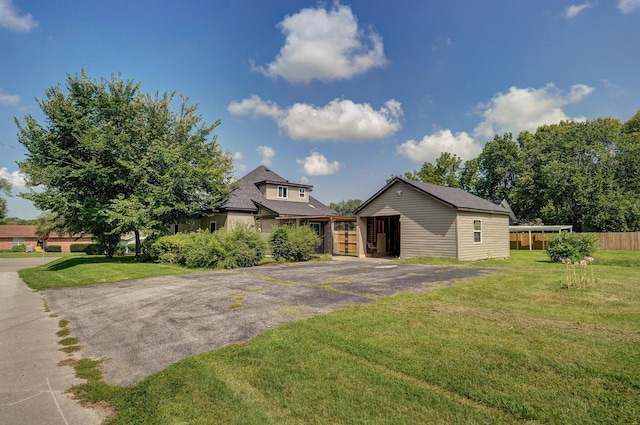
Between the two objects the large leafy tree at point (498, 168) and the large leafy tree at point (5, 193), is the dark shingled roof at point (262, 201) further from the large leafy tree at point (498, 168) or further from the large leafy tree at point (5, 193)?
the large leafy tree at point (5, 193)

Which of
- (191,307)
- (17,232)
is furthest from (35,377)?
(17,232)

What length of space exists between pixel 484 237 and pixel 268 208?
14075 mm

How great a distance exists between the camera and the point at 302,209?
2531 cm

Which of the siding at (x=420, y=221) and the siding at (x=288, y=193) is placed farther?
the siding at (x=288, y=193)

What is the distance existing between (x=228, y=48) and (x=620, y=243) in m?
32.6

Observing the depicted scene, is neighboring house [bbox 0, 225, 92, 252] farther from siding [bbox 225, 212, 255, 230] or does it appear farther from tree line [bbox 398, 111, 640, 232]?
tree line [bbox 398, 111, 640, 232]

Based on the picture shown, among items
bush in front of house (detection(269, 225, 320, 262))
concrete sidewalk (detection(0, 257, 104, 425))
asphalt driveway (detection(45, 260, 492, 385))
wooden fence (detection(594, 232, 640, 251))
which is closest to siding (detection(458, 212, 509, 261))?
asphalt driveway (detection(45, 260, 492, 385))

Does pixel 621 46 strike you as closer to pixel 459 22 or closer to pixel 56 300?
pixel 459 22

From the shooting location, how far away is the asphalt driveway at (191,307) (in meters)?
4.96

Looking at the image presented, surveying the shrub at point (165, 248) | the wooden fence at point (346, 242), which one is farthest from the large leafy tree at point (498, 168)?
the shrub at point (165, 248)

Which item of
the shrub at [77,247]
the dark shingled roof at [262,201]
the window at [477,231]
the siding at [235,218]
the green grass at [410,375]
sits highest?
the dark shingled roof at [262,201]

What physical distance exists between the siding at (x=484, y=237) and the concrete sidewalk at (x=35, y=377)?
16.2 m

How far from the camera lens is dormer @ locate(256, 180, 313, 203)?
2588 centimetres

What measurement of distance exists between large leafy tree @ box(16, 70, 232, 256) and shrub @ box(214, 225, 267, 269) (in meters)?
5.93
